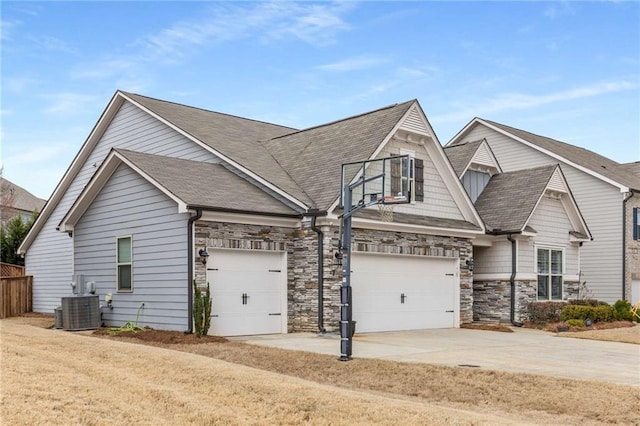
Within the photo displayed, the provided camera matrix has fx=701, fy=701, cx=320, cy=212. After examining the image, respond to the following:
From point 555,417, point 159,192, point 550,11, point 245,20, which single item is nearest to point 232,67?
point 245,20

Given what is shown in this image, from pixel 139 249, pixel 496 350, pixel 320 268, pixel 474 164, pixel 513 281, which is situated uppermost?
pixel 474 164

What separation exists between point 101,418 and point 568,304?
20.0 m

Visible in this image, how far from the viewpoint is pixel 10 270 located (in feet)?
94.8

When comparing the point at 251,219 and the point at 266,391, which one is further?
the point at 251,219

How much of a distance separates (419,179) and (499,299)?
18.3ft

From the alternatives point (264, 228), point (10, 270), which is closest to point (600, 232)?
point (264, 228)

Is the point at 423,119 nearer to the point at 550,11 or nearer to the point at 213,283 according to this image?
the point at 550,11

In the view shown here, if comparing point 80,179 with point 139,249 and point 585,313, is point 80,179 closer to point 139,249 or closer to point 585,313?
point 139,249

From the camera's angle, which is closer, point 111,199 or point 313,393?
point 313,393

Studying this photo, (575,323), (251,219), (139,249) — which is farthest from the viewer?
(575,323)

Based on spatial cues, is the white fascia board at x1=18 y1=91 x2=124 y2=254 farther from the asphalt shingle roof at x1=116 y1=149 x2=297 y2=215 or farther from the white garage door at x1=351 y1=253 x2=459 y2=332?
the white garage door at x1=351 y1=253 x2=459 y2=332

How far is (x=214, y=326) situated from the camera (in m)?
16.9

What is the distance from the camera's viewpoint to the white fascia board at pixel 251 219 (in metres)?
16.8

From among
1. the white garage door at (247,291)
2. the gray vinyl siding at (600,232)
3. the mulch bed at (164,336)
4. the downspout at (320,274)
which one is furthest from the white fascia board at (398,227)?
the gray vinyl siding at (600,232)
